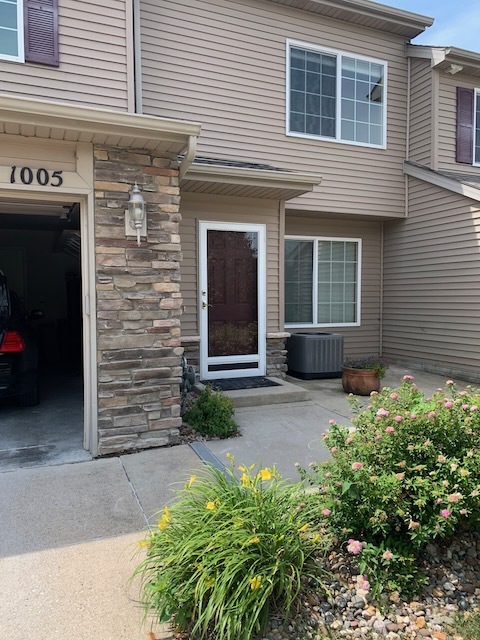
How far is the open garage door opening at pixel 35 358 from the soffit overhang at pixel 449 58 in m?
6.44

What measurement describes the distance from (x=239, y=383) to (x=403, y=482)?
3879 mm

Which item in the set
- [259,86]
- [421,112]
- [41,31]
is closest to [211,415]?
[41,31]

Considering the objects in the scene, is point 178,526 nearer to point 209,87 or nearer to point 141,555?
point 141,555

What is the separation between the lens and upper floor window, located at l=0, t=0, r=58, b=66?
4746mm

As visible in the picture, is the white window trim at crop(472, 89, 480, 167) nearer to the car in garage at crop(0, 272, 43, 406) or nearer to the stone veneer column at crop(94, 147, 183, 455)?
the stone veneer column at crop(94, 147, 183, 455)

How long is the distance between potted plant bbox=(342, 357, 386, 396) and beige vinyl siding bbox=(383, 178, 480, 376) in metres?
2.00

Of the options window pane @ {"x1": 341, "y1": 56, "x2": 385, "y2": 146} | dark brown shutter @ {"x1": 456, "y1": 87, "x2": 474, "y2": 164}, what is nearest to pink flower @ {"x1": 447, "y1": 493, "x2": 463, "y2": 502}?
window pane @ {"x1": 341, "y1": 56, "x2": 385, "y2": 146}

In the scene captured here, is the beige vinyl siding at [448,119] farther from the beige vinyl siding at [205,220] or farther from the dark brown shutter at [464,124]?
the beige vinyl siding at [205,220]

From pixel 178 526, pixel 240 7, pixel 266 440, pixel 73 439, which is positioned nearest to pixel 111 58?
pixel 240 7

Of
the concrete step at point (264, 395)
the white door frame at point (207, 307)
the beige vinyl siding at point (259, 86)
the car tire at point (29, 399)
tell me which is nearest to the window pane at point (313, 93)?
the beige vinyl siding at point (259, 86)

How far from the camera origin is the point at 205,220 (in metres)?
6.14

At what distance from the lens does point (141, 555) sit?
2.46 metres

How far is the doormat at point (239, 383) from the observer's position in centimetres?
569

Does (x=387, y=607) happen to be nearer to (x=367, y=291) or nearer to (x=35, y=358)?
(x=35, y=358)
